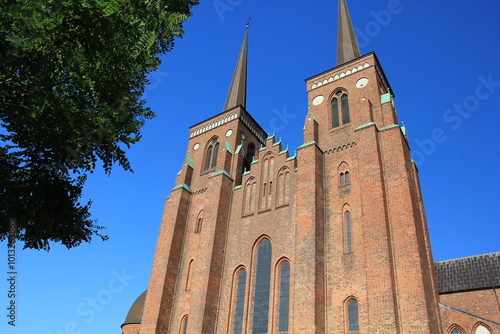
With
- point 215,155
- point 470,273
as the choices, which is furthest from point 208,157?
point 470,273

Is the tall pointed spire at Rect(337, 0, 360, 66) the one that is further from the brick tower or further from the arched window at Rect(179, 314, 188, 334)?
the arched window at Rect(179, 314, 188, 334)

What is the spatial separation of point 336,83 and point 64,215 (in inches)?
751

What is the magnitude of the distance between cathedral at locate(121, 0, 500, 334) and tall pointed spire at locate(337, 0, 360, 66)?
0.15 m

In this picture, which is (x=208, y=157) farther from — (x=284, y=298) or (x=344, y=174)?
(x=284, y=298)

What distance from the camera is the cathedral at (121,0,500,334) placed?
51.9 ft

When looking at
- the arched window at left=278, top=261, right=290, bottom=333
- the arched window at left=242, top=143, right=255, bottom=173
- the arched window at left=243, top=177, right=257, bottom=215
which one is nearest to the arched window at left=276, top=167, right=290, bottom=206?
the arched window at left=243, top=177, right=257, bottom=215

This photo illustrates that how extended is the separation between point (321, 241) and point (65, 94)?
44.4ft

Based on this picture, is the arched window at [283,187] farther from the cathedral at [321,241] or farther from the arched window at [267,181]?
the arched window at [267,181]

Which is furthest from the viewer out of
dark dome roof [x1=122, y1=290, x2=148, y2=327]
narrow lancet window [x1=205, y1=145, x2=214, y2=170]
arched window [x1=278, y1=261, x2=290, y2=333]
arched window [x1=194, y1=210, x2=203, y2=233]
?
dark dome roof [x1=122, y1=290, x2=148, y2=327]

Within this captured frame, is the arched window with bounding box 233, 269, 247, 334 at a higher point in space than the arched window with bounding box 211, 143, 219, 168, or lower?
lower

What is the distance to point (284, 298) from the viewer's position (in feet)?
60.3

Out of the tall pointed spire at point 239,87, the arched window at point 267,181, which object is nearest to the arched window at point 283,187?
the arched window at point 267,181

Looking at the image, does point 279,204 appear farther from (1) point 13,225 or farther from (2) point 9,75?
(2) point 9,75

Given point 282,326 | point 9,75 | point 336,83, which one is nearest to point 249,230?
point 282,326
